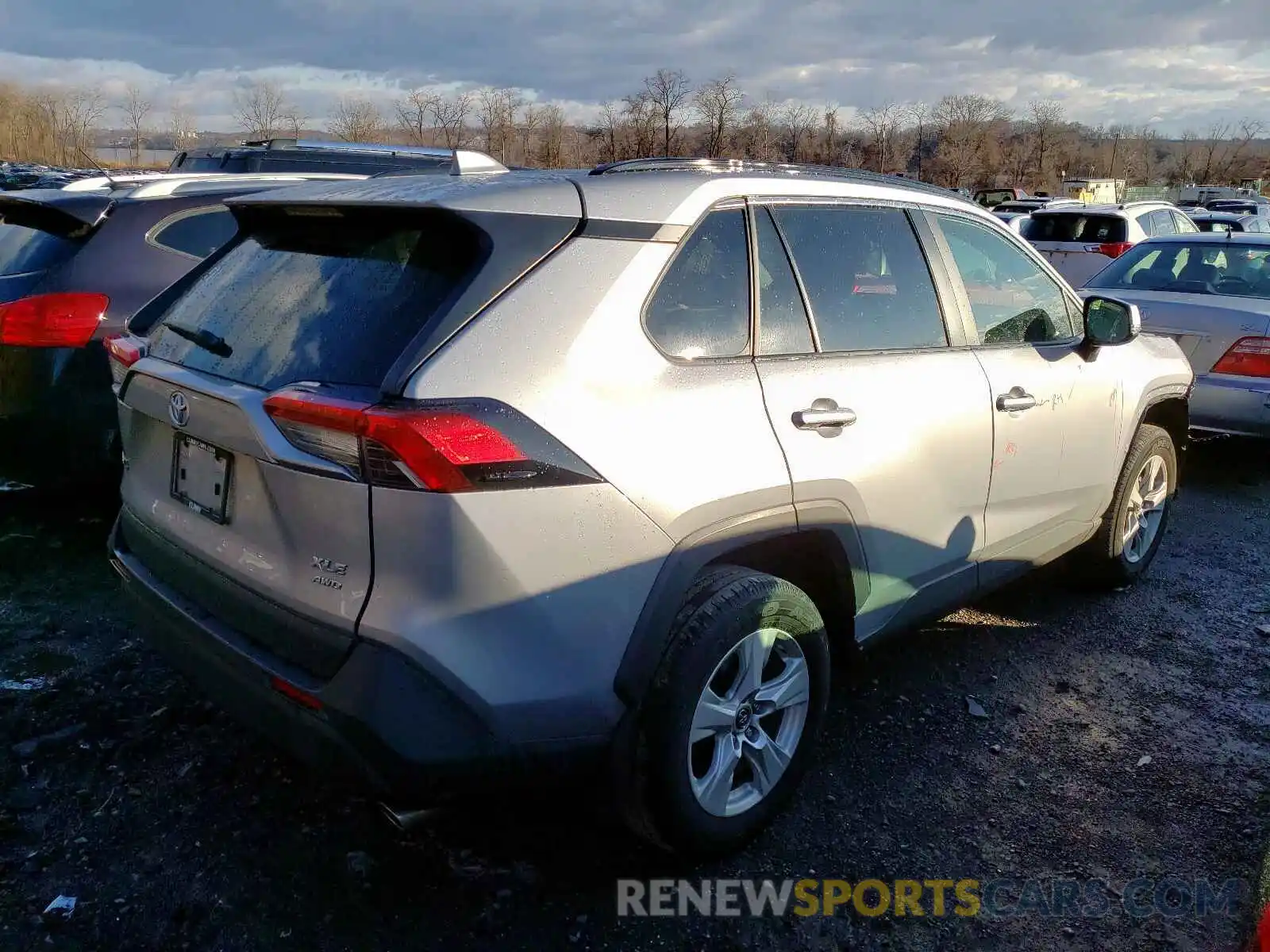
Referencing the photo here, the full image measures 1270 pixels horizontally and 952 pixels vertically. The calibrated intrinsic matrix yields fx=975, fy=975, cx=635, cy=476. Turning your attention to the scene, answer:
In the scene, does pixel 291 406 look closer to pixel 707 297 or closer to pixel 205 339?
pixel 205 339

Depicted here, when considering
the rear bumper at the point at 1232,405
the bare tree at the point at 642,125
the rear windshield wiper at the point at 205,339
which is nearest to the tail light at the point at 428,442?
the rear windshield wiper at the point at 205,339

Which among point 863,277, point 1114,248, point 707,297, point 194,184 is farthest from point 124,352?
point 1114,248

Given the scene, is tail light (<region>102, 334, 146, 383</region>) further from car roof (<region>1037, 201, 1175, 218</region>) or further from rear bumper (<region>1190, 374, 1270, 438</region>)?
car roof (<region>1037, 201, 1175, 218</region>)

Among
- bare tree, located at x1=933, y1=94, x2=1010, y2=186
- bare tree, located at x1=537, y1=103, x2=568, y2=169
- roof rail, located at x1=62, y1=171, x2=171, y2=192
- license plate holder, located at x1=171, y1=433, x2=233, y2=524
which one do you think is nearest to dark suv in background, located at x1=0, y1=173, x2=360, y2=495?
roof rail, located at x1=62, y1=171, x2=171, y2=192

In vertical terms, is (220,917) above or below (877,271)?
below

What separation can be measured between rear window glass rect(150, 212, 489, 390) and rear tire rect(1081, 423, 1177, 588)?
134 inches

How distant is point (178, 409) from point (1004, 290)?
114 inches

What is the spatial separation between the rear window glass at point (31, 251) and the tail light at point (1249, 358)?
6615mm

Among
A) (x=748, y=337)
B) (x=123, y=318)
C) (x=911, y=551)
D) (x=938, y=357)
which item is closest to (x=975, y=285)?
(x=938, y=357)

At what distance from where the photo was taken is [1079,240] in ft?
41.5

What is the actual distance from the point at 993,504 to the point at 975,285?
793 millimetres

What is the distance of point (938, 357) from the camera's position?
10.5 ft

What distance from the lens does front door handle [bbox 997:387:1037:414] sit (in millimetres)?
3383

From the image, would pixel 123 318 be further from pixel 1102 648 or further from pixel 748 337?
pixel 1102 648
